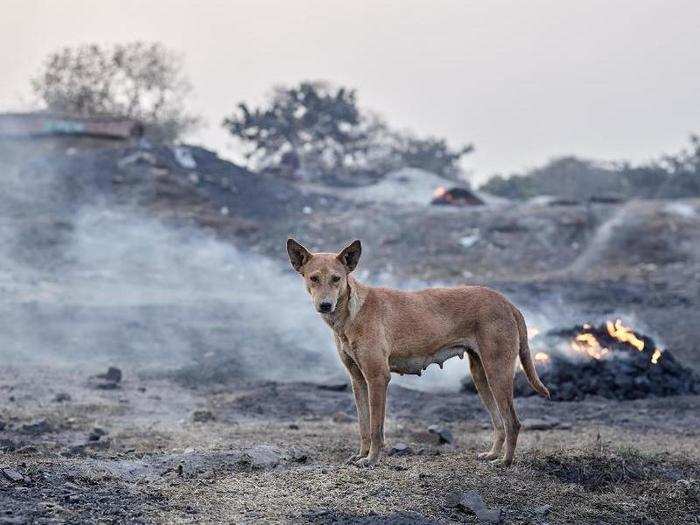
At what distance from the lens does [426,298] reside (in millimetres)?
7355

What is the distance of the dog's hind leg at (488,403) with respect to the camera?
7.45 metres

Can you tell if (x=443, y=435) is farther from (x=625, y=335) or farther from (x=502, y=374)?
(x=625, y=335)

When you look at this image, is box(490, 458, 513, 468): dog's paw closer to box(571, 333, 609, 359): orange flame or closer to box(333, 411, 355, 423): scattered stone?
box(333, 411, 355, 423): scattered stone

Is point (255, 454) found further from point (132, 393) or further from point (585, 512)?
point (132, 393)

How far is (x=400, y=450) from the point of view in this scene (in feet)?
25.8

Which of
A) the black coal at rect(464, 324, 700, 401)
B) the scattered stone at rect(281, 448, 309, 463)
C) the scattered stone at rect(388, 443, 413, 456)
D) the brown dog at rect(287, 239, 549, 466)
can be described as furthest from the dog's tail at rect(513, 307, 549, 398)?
the black coal at rect(464, 324, 700, 401)

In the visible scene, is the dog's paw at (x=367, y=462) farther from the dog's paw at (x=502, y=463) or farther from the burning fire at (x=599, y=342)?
the burning fire at (x=599, y=342)

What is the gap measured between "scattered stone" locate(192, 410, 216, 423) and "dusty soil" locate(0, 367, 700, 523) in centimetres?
2

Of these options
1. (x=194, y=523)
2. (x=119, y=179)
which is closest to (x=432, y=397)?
(x=194, y=523)

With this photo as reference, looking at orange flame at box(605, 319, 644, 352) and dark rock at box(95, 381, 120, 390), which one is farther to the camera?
orange flame at box(605, 319, 644, 352)

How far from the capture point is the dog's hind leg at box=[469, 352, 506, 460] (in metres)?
7.45

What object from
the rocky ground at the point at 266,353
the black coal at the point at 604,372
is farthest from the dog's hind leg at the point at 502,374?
the black coal at the point at 604,372

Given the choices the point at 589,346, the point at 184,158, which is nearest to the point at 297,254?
the point at 589,346

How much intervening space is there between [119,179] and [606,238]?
57.4 ft
